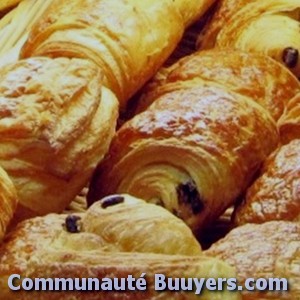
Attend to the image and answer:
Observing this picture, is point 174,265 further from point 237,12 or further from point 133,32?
point 237,12

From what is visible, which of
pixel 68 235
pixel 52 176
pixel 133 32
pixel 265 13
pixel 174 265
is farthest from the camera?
pixel 265 13

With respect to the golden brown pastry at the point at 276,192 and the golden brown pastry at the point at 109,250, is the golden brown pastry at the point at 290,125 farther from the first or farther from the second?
the golden brown pastry at the point at 109,250

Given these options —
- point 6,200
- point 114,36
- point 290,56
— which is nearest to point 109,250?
point 6,200

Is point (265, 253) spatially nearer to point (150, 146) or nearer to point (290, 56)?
point (150, 146)

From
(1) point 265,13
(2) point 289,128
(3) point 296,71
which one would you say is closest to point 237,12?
(1) point 265,13

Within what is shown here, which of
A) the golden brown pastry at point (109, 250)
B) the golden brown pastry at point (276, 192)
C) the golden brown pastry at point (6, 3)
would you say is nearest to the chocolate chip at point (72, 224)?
the golden brown pastry at point (109, 250)
